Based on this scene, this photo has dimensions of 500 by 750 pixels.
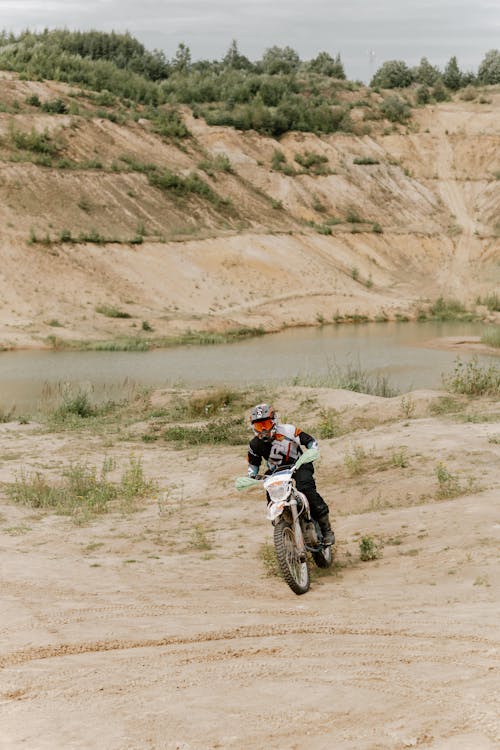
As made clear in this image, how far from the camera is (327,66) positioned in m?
71.3

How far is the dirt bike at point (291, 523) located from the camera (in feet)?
25.8

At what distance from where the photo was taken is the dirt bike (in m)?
7.87

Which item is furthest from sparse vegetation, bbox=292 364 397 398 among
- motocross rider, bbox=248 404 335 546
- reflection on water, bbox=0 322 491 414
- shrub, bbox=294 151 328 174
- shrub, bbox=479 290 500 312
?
Answer: shrub, bbox=294 151 328 174

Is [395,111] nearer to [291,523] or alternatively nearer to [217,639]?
[291,523]

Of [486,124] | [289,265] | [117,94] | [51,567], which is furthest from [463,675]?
[486,124]

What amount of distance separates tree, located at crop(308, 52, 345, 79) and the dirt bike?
213 ft

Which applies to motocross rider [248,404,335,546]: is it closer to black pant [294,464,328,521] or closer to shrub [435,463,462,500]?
black pant [294,464,328,521]

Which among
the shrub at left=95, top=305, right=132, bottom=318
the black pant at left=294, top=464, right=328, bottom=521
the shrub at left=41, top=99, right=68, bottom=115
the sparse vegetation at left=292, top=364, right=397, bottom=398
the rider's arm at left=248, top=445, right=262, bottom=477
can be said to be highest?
the shrub at left=41, top=99, right=68, bottom=115

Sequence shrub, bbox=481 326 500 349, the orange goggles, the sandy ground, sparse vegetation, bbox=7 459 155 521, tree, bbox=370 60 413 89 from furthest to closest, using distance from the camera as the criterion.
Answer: tree, bbox=370 60 413 89 < shrub, bbox=481 326 500 349 < sparse vegetation, bbox=7 459 155 521 < the orange goggles < the sandy ground

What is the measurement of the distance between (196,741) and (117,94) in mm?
49494

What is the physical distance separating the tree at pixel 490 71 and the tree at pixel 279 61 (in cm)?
1305

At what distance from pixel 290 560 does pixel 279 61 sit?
67.4 metres

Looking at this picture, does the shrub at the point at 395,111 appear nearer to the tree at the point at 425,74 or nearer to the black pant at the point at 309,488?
the tree at the point at 425,74

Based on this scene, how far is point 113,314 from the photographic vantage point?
35.4 meters
